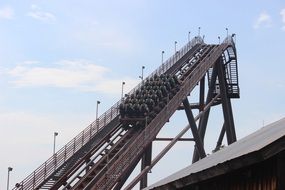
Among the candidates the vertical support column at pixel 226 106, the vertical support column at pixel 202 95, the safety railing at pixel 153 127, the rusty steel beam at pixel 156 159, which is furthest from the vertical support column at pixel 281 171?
the vertical support column at pixel 226 106

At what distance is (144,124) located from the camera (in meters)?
44.7

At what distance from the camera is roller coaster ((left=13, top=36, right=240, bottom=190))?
39500 millimetres

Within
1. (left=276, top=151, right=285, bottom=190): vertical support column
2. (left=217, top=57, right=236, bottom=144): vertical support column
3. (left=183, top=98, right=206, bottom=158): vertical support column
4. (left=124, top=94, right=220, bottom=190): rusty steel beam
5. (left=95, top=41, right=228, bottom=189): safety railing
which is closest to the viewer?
(left=276, top=151, right=285, bottom=190): vertical support column

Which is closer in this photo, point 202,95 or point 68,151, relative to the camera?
point 68,151

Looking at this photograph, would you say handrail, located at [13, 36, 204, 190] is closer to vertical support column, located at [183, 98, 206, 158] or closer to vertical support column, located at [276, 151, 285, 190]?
vertical support column, located at [183, 98, 206, 158]

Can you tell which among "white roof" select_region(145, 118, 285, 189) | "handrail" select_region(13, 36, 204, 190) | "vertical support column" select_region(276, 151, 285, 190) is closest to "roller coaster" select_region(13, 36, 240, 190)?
"handrail" select_region(13, 36, 204, 190)

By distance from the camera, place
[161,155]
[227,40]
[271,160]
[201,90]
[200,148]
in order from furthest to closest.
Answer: [227,40] < [201,90] < [200,148] < [161,155] < [271,160]

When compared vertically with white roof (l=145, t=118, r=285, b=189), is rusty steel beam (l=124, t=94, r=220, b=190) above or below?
below

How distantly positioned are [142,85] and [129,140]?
981cm

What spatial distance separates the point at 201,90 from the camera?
54.6 metres

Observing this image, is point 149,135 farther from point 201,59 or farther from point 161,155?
point 201,59

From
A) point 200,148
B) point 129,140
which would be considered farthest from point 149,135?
point 200,148

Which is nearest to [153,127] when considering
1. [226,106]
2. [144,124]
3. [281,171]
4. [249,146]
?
[144,124]

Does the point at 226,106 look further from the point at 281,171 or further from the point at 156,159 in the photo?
the point at 281,171
